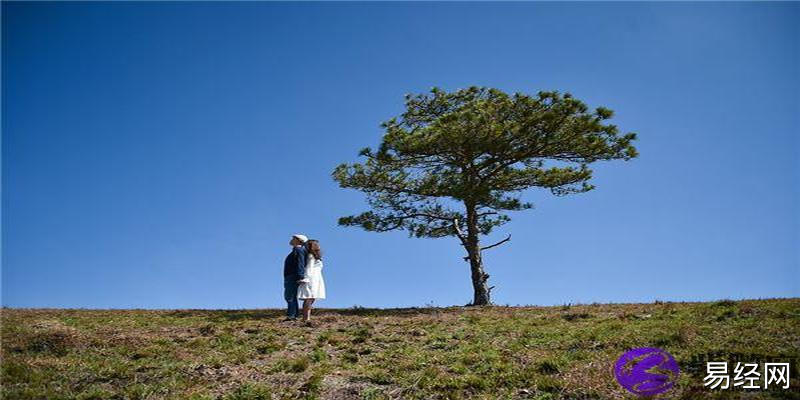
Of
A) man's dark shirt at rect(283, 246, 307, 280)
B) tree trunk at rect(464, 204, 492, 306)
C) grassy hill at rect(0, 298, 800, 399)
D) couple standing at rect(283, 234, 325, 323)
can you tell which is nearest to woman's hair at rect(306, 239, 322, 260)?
couple standing at rect(283, 234, 325, 323)

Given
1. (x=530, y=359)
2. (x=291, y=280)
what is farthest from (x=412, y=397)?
(x=291, y=280)

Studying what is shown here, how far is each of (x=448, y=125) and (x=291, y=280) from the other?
26.0ft

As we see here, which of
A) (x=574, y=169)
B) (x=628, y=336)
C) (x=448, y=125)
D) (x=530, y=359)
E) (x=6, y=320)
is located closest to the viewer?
(x=530, y=359)

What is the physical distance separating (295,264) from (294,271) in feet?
0.77

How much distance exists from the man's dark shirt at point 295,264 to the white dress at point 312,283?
0.14 metres

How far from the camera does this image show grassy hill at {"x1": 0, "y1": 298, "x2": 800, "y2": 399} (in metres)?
8.66

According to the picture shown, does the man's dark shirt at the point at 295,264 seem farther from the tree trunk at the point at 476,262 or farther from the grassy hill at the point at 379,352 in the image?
Answer: the tree trunk at the point at 476,262

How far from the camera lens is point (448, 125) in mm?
18938

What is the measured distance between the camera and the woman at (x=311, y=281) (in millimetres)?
14625

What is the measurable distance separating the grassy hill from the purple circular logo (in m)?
0.19

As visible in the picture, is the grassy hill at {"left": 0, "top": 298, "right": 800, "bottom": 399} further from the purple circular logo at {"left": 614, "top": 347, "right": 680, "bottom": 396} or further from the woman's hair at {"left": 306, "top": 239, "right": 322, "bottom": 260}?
A: the woman's hair at {"left": 306, "top": 239, "right": 322, "bottom": 260}

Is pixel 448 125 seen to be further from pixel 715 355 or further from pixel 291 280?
pixel 715 355

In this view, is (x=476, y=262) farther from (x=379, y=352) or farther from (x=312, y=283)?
(x=379, y=352)

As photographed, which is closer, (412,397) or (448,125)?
(412,397)
